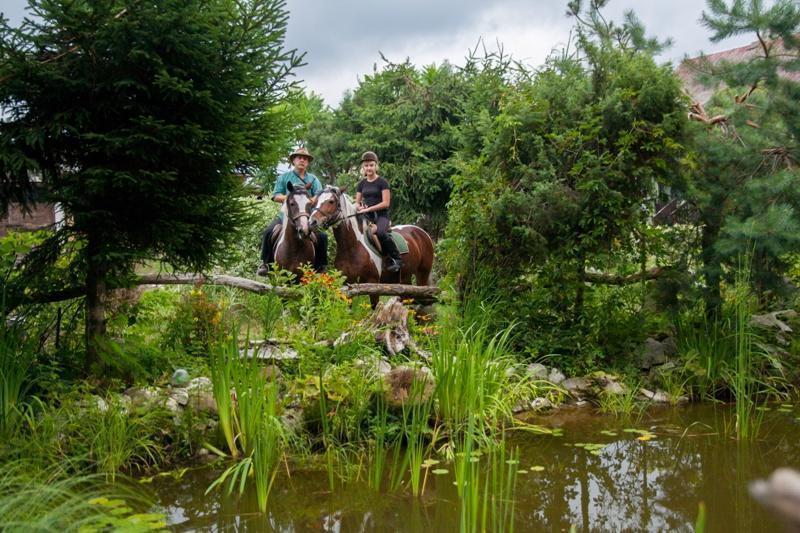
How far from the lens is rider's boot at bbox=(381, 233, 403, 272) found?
9.55 m

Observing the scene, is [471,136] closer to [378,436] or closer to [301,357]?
[301,357]

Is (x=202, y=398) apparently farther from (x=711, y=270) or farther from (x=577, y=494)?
(x=711, y=270)

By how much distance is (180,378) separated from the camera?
5.64m

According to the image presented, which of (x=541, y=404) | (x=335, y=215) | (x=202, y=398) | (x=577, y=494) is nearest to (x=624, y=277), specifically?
(x=541, y=404)

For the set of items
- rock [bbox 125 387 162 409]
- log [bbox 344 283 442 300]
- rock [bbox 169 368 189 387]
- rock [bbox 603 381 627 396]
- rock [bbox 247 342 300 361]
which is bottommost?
rock [bbox 603 381 627 396]

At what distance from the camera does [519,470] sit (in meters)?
4.86

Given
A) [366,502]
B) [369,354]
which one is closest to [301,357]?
[369,354]

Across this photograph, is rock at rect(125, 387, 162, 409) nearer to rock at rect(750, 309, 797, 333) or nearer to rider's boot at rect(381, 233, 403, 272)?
rider's boot at rect(381, 233, 403, 272)

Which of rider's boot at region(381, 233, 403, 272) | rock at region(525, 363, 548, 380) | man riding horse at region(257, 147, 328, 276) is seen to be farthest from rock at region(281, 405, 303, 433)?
rider's boot at region(381, 233, 403, 272)

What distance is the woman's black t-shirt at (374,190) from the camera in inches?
372

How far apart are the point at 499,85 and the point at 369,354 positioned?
409 centimetres

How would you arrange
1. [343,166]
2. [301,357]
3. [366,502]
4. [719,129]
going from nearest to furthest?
[366,502] → [301,357] → [719,129] → [343,166]

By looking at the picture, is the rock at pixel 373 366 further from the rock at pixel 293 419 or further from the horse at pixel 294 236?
the horse at pixel 294 236

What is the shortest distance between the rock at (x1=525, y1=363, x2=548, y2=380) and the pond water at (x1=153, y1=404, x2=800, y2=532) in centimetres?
133
